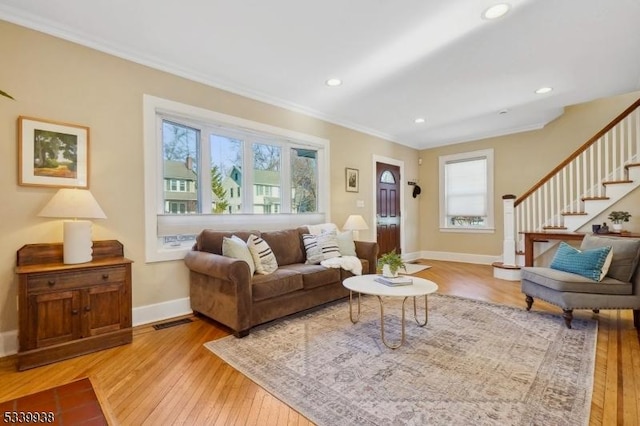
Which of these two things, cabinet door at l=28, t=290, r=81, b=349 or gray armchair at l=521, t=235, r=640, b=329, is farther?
gray armchair at l=521, t=235, r=640, b=329

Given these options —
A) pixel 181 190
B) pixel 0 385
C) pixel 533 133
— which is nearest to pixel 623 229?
pixel 533 133

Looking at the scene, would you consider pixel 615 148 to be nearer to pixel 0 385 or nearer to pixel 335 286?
pixel 335 286

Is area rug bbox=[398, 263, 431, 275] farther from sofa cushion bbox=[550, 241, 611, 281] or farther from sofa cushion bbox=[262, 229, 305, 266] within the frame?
sofa cushion bbox=[550, 241, 611, 281]

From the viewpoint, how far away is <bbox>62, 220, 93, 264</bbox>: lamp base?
2.39 m

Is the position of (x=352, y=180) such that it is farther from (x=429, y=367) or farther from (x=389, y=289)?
(x=429, y=367)

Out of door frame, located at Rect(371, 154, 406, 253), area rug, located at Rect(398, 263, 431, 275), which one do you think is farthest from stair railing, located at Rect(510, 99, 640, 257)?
door frame, located at Rect(371, 154, 406, 253)

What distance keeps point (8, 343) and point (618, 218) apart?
671cm

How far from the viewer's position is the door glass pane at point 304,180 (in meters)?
4.57

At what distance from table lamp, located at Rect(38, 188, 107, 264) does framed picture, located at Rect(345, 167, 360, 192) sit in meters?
3.62

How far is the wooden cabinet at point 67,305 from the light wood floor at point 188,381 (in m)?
0.10

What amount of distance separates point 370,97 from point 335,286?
8.40 ft

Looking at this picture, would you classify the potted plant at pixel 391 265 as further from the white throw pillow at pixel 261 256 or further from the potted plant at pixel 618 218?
the potted plant at pixel 618 218

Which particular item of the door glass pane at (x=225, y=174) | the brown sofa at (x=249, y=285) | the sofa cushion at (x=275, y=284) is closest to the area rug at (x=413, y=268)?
the brown sofa at (x=249, y=285)

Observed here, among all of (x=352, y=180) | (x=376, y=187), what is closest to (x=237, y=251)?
(x=352, y=180)
